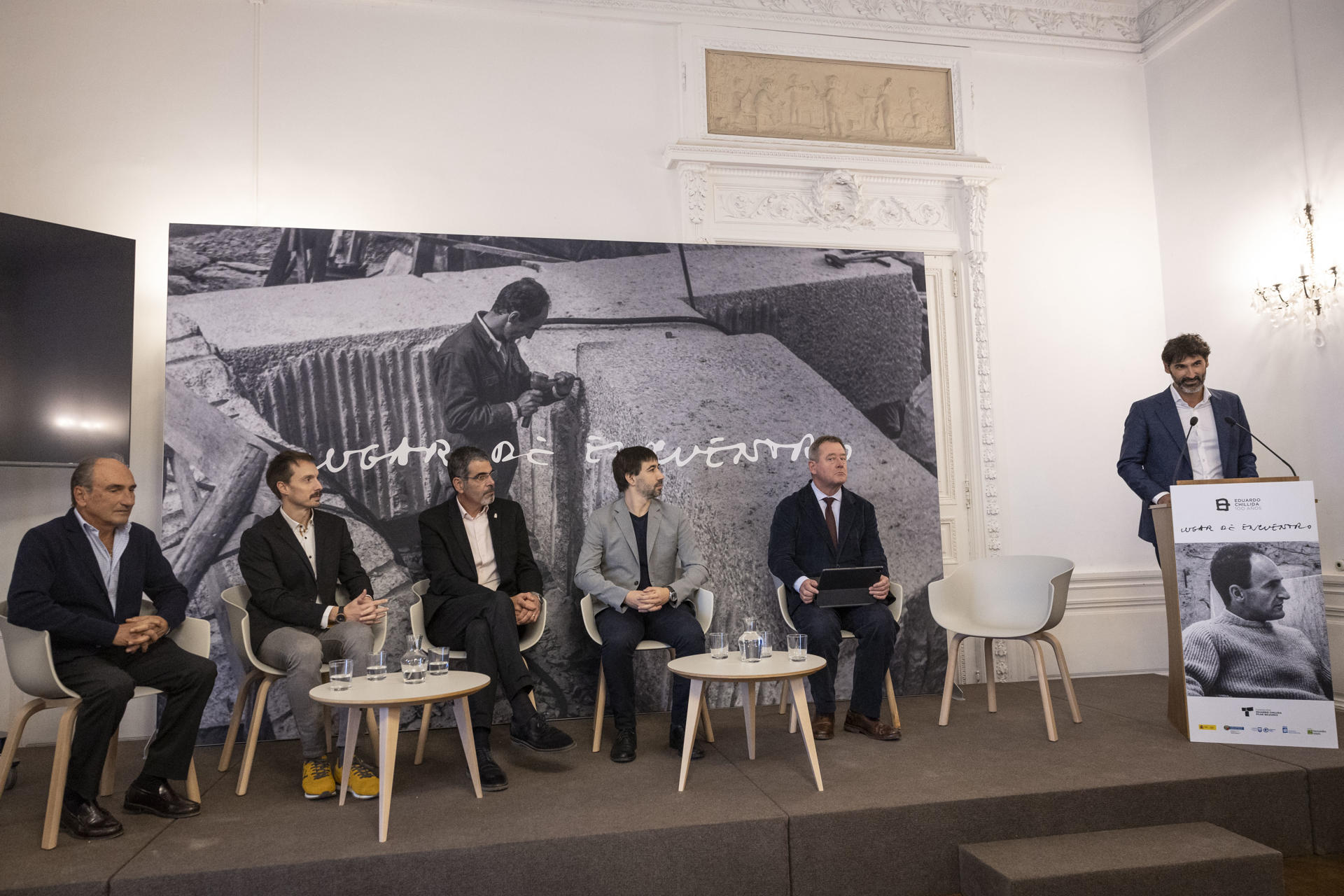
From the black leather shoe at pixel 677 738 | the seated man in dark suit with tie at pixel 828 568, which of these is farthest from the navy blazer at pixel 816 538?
the black leather shoe at pixel 677 738

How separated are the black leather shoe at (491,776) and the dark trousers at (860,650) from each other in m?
1.41

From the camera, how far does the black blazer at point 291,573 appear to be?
139 inches

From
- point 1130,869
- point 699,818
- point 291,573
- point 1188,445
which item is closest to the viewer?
point 1130,869

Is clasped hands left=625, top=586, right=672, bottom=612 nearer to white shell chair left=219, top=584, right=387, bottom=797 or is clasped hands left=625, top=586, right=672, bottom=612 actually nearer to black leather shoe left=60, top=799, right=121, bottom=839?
white shell chair left=219, top=584, right=387, bottom=797

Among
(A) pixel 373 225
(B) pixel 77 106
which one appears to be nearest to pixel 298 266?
(A) pixel 373 225

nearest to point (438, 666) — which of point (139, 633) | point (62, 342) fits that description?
point (139, 633)

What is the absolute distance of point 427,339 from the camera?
4.59 m

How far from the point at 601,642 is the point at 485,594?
Result: 55 cm

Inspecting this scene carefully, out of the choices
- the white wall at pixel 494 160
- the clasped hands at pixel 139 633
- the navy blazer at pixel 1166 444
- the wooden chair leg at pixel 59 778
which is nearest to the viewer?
the wooden chair leg at pixel 59 778

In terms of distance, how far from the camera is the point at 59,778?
2842 millimetres

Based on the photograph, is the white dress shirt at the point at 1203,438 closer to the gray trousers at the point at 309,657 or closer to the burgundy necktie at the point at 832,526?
the burgundy necktie at the point at 832,526

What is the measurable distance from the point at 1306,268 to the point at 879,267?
88.1 inches

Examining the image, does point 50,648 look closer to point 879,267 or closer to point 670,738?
point 670,738

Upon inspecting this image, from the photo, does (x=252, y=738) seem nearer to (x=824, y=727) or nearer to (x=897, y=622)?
(x=824, y=727)
